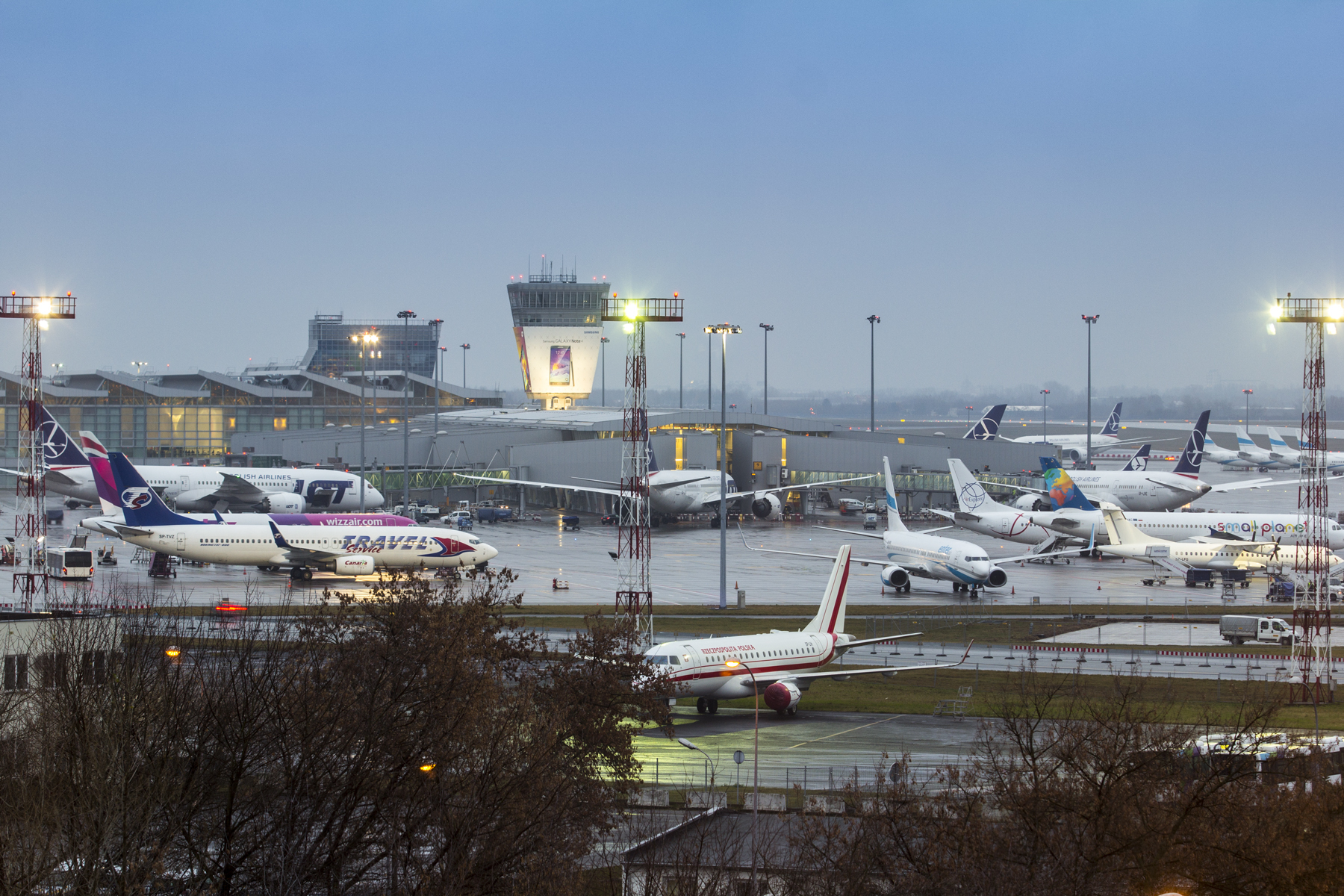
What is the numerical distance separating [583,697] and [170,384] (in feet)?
587

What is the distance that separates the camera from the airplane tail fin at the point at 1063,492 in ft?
316

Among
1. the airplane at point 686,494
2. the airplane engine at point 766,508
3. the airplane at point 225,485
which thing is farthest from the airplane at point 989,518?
the airplane at point 225,485

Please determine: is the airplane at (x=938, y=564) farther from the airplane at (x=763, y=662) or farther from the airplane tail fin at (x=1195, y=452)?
the airplane tail fin at (x=1195, y=452)

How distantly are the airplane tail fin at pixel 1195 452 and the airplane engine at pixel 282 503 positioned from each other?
76243 mm

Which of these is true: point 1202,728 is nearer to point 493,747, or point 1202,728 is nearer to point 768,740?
point 768,740

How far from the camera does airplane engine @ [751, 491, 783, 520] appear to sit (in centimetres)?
12050

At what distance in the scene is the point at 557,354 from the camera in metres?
196

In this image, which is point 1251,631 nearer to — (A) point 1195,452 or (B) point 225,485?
(A) point 1195,452

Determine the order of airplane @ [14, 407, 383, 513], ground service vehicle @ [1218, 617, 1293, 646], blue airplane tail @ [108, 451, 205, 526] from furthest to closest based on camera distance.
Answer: airplane @ [14, 407, 383, 513] → blue airplane tail @ [108, 451, 205, 526] → ground service vehicle @ [1218, 617, 1293, 646]

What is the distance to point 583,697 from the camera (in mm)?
32219

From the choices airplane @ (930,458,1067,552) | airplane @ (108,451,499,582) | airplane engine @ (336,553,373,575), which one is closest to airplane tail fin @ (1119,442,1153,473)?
airplane @ (930,458,1067,552)

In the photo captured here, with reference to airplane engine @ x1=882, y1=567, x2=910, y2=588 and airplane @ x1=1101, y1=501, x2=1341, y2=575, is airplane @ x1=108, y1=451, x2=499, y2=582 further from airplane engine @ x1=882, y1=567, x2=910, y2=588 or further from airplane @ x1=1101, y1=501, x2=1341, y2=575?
airplane @ x1=1101, y1=501, x2=1341, y2=575

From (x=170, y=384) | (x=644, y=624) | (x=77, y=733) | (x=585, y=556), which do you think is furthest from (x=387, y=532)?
(x=170, y=384)

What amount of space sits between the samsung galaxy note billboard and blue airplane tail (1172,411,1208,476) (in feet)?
317
